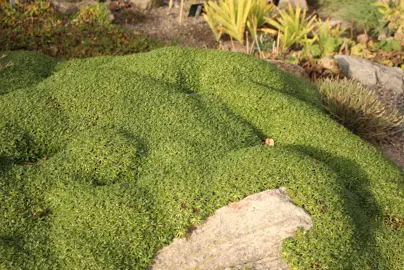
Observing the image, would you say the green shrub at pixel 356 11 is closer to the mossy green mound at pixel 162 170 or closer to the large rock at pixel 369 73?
the large rock at pixel 369 73

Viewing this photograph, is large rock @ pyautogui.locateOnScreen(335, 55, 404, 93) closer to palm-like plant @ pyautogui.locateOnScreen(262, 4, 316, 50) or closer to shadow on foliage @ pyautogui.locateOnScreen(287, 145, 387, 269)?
palm-like plant @ pyautogui.locateOnScreen(262, 4, 316, 50)

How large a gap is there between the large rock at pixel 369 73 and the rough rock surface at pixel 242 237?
5.31 meters

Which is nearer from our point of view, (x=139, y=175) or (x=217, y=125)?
(x=139, y=175)

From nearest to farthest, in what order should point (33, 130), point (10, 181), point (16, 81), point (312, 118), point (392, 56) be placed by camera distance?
point (10, 181)
point (33, 130)
point (312, 118)
point (16, 81)
point (392, 56)

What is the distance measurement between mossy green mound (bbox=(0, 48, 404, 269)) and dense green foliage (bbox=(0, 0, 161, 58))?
1.98 meters

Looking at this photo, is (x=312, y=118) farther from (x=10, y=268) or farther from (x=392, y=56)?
(x=392, y=56)

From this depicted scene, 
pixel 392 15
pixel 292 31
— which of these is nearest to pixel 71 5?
pixel 292 31

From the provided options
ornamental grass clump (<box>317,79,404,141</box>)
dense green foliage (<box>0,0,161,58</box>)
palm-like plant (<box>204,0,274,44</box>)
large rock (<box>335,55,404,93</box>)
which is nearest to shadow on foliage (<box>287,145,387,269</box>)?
ornamental grass clump (<box>317,79,404,141</box>)

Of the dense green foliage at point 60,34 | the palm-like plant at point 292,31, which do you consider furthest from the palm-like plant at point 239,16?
the dense green foliage at point 60,34

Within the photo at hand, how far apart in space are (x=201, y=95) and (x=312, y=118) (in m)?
1.34

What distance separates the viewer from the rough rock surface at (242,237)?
10.6 ft

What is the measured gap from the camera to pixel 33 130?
442 centimetres

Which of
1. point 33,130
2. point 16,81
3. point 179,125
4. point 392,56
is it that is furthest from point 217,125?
point 392,56

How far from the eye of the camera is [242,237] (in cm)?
332
